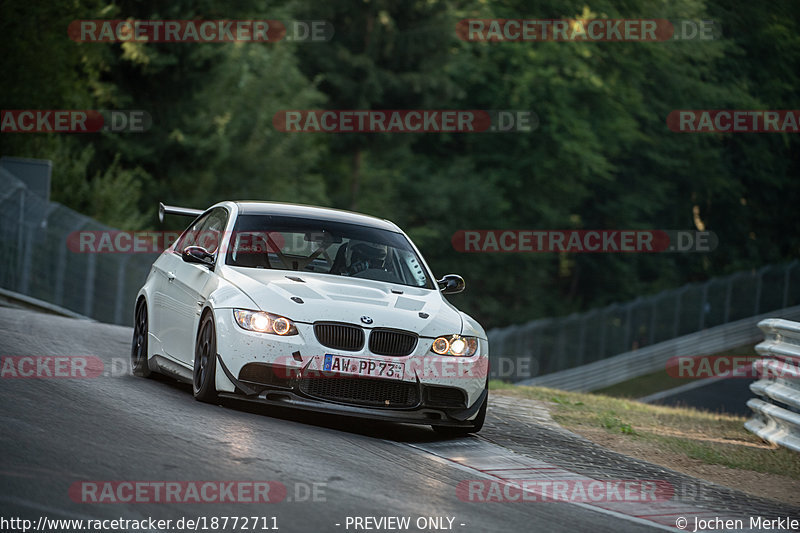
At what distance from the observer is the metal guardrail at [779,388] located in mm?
11344

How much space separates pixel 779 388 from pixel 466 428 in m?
3.70

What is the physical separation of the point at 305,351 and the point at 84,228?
12.9 meters

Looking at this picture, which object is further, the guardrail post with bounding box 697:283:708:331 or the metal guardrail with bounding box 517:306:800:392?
the guardrail post with bounding box 697:283:708:331

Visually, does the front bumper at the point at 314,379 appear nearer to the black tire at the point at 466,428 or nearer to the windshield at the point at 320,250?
the black tire at the point at 466,428

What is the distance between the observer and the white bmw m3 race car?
28.9 feet

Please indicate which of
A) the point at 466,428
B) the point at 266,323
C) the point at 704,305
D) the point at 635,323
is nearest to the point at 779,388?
the point at 466,428

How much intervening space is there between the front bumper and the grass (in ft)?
9.32

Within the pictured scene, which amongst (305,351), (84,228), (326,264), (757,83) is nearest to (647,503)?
(305,351)

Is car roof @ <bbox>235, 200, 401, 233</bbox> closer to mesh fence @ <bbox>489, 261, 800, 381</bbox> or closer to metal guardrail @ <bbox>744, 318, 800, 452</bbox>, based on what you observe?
metal guardrail @ <bbox>744, 318, 800, 452</bbox>

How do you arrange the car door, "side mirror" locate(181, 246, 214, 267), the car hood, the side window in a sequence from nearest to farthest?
the car hood → the car door → "side mirror" locate(181, 246, 214, 267) → the side window

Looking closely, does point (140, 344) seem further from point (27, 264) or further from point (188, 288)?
point (27, 264)

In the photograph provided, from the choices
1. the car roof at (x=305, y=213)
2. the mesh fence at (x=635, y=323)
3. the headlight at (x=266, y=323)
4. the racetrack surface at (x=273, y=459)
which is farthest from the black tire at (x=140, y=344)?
the mesh fence at (x=635, y=323)

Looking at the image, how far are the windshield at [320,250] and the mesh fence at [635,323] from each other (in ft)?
81.7

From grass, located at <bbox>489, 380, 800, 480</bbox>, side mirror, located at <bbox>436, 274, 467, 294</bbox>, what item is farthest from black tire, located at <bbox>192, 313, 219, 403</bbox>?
grass, located at <bbox>489, 380, 800, 480</bbox>
